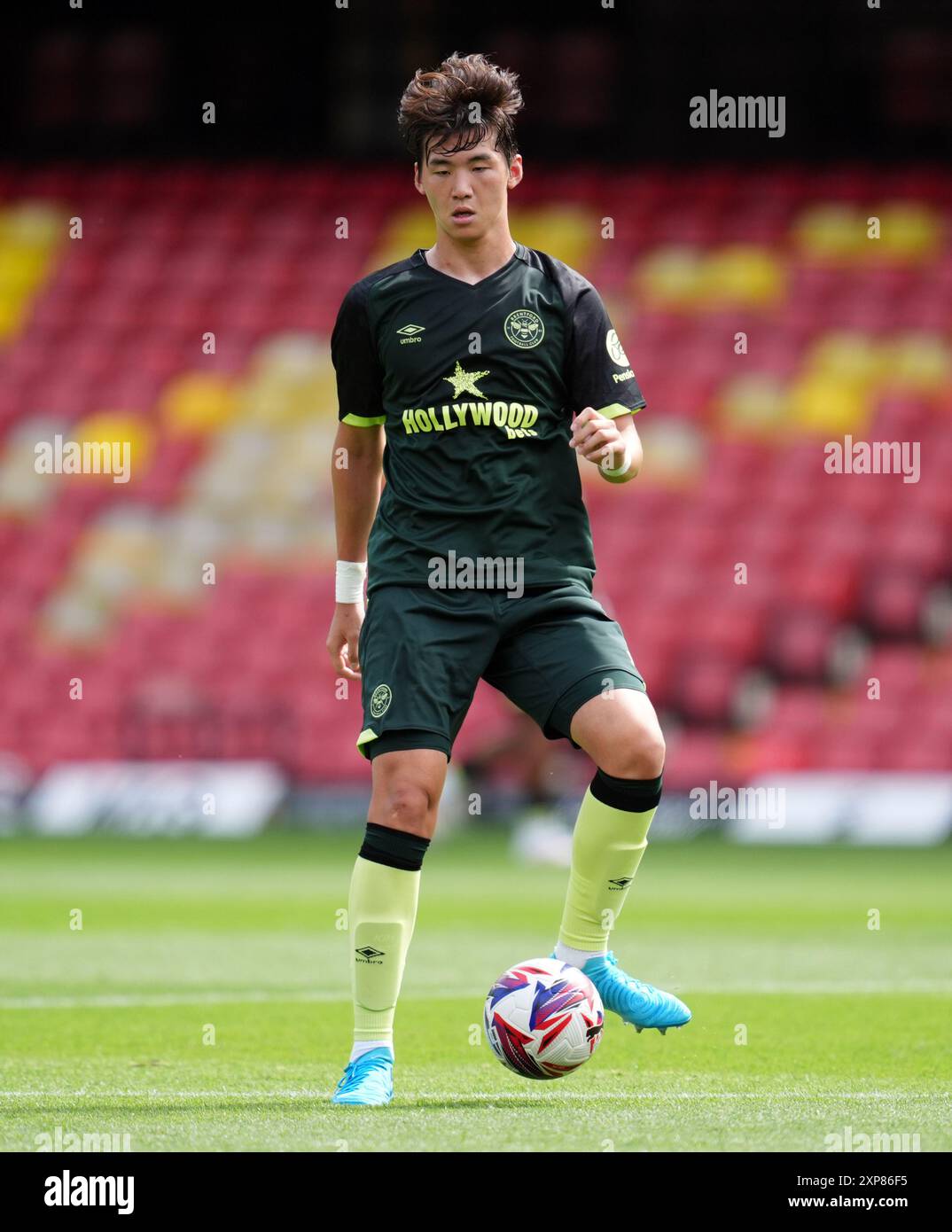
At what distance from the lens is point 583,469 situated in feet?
58.3

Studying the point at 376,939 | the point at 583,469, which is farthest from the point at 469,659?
the point at 583,469

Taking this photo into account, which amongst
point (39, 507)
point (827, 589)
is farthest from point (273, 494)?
point (827, 589)

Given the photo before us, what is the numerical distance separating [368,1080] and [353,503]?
147cm

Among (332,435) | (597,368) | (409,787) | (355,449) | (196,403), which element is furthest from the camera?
(196,403)

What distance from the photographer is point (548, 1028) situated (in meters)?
4.36

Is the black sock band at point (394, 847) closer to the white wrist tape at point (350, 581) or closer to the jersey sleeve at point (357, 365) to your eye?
the white wrist tape at point (350, 581)

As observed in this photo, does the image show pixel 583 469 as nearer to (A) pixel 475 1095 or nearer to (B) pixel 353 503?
(B) pixel 353 503

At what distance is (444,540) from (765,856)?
844cm

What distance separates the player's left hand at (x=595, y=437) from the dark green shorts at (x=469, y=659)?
42 cm

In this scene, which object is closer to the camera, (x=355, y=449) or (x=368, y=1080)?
(x=368, y=1080)

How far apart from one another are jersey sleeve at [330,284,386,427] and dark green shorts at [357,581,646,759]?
1.52ft

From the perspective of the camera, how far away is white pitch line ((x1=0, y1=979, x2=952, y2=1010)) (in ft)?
21.0

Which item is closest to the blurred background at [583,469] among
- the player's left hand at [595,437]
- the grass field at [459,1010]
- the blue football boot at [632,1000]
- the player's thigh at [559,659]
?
the grass field at [459,1010]

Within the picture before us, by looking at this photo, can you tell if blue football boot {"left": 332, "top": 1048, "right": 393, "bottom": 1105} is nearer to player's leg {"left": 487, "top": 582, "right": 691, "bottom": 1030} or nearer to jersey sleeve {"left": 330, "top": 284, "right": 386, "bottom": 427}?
player's leg {"left": 487, "top": 582, "right": 691, "bottom": 1030}
